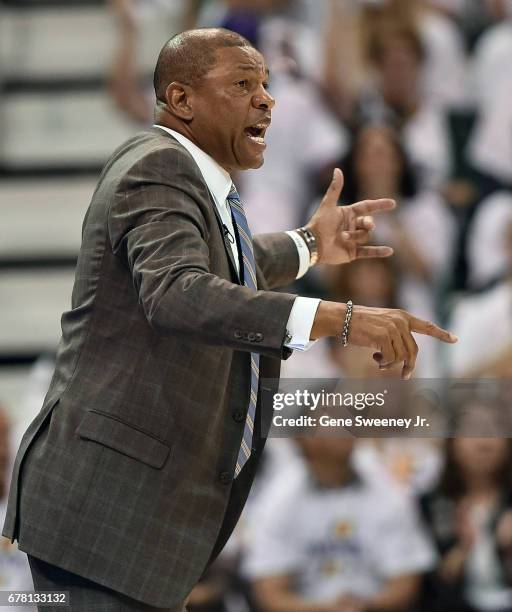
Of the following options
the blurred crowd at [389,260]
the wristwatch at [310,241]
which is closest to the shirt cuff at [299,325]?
the wristwatch at [310,241]

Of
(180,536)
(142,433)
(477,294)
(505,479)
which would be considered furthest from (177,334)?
(477,294)

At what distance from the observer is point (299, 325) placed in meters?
1.64

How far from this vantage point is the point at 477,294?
168 inches

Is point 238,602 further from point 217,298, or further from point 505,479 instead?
point 217,298

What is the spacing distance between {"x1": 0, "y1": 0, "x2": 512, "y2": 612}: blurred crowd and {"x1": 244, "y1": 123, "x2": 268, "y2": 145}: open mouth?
1.71m

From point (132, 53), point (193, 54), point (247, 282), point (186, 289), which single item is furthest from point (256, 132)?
point (132, 53)

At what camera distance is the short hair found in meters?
1.91

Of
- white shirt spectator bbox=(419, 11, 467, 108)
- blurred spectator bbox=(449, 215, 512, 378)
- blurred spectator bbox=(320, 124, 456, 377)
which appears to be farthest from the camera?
white shirt spectator bbox=(419, 11, 467, 108)

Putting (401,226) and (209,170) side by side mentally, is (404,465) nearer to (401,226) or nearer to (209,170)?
(401,226)

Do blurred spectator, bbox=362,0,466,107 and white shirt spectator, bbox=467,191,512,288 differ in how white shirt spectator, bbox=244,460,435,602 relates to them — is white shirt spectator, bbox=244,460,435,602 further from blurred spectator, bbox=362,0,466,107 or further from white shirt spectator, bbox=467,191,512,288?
blurred spectator, bbox=362,0,466,107

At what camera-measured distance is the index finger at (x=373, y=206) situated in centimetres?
215

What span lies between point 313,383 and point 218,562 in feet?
7.41

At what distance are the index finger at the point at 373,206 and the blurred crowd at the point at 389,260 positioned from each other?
1.39 meters

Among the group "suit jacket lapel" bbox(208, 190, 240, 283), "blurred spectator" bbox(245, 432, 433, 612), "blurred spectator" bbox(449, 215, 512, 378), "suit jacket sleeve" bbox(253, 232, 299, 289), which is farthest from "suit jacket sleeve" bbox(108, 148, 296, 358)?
"blurred spectator" bbox(449, 215, 512, 378)
